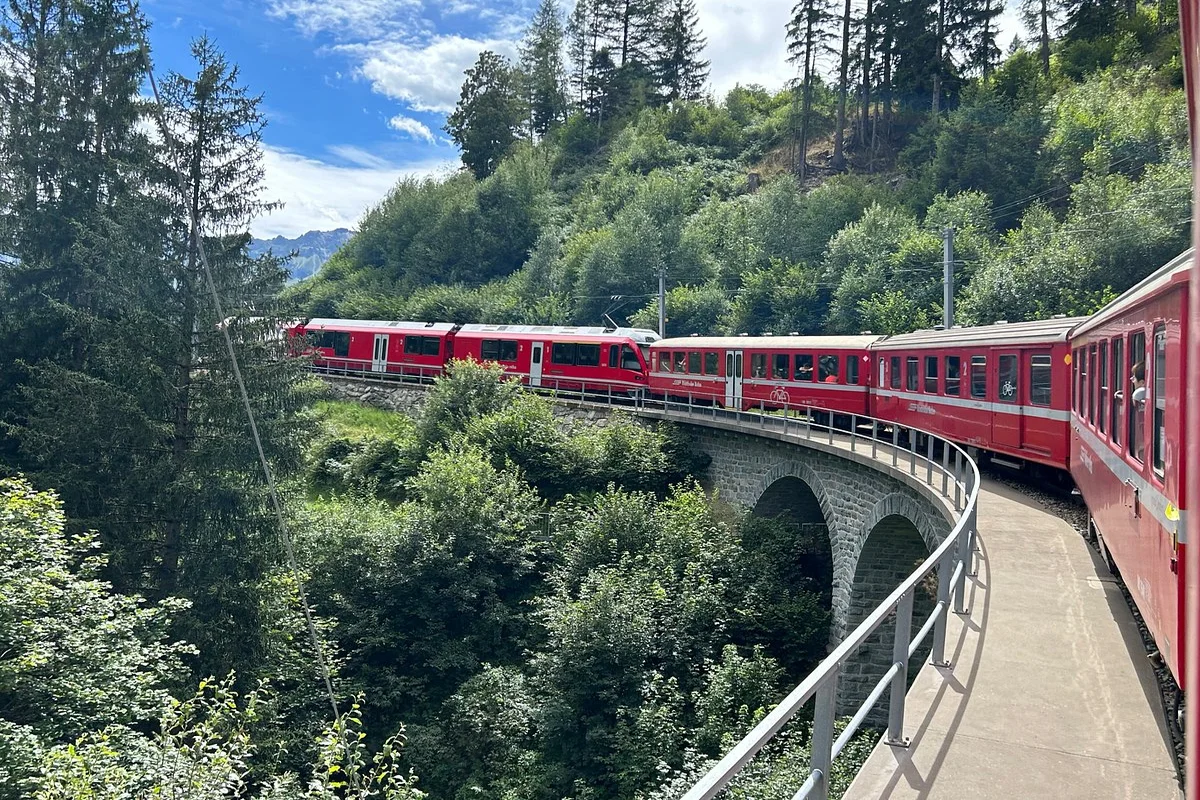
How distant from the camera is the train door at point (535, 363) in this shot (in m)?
33.5

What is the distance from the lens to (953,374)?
1692 cm

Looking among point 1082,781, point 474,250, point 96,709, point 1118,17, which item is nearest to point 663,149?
point 474,250

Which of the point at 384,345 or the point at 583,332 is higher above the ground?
the point at 583,332

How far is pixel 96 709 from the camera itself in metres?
13.8

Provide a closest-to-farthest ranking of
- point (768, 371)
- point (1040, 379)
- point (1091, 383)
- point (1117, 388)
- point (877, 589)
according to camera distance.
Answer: point (1117, 388), point (1091, 383), point (1040, 379), point (877, 589), point (768, 371)

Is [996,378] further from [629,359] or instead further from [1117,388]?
[629,359]

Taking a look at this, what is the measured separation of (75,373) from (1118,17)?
2167 inches

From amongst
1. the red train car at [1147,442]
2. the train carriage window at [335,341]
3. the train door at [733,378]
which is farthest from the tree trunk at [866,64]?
the red train car at [1147,442]

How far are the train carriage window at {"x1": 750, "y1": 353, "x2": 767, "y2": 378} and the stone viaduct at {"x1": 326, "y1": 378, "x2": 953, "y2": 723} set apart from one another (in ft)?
6.28

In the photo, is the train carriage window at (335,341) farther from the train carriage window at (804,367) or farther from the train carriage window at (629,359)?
the train carriage window at (804,367)

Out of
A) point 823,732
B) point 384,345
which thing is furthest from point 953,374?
point 384,345

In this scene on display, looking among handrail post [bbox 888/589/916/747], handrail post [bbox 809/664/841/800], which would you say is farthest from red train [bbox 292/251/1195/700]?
handrail post [bbox 809/664/841/800]

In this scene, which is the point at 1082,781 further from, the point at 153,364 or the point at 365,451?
the point at 365,451

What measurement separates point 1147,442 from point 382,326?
120 ft
